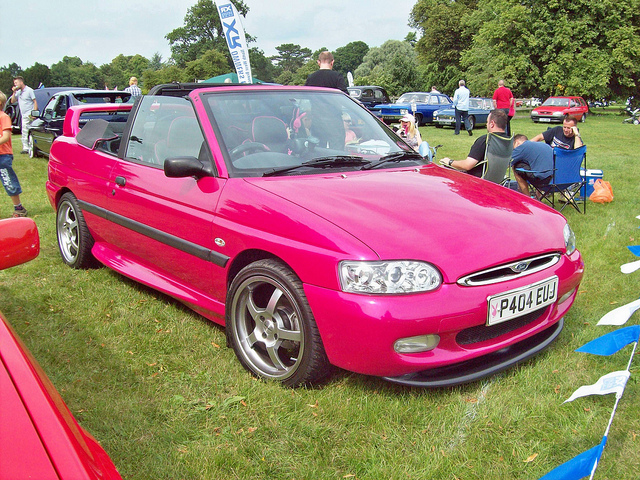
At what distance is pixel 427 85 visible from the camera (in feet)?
169

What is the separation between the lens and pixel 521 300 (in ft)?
9.24

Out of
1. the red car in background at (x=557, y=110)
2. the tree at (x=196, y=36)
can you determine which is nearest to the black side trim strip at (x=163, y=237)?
the red car in background at (x=557, y=110)

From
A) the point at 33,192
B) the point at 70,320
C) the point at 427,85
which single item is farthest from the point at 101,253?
the point at 427,85

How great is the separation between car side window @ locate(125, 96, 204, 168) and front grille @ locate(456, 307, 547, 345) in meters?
1.96

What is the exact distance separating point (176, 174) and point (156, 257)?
0.82 metres

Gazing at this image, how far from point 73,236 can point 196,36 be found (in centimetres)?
7459

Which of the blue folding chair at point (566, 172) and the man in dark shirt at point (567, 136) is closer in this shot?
the blue folding chair at point (566, 172)

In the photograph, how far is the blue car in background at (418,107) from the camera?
76.9 feet

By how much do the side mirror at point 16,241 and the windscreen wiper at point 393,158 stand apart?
2.07 m

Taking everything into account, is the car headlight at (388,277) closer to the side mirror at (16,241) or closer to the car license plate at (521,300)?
the car license plate at (521,300)

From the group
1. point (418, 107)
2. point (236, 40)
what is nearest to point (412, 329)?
point (236, 40)

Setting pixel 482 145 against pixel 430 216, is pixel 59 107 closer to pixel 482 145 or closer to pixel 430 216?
pixel 482 145

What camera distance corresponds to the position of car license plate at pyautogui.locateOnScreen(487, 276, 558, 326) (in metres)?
2.70

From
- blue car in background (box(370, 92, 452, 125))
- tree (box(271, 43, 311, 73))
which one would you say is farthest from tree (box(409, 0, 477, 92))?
tree (box(271, 43, 311, 73))
